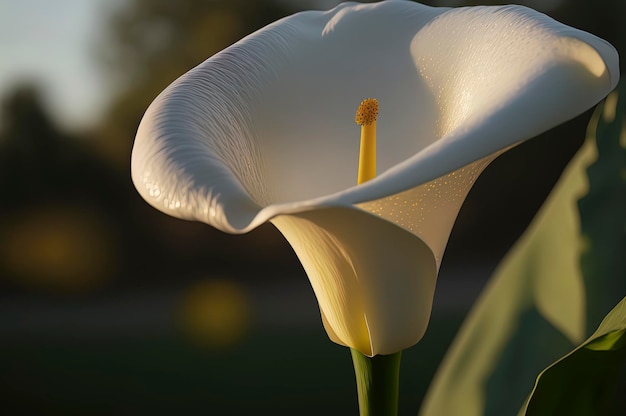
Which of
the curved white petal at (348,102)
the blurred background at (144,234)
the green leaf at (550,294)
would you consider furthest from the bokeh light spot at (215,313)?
the curved white petal at (348,102)

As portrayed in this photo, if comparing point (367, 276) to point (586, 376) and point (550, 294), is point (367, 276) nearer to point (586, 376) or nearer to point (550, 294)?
point (586, 376)

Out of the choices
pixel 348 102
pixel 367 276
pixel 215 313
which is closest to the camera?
pixel 367 276

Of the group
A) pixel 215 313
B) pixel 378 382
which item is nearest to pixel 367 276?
pixel 378 382

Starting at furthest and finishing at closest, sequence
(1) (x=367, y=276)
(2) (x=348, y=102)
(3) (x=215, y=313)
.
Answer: (3) (x=215, y=313), (2) (x=348, y=102), (1) (x=367, y=276)

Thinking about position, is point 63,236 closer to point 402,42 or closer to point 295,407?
point 295,407

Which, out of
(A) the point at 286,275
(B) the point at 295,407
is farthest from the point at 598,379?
(A) the point at 286,275

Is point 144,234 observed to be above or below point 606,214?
below

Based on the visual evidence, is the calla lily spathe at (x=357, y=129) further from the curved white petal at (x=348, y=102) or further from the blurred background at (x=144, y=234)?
the blurred background at (x=144, y=234)
